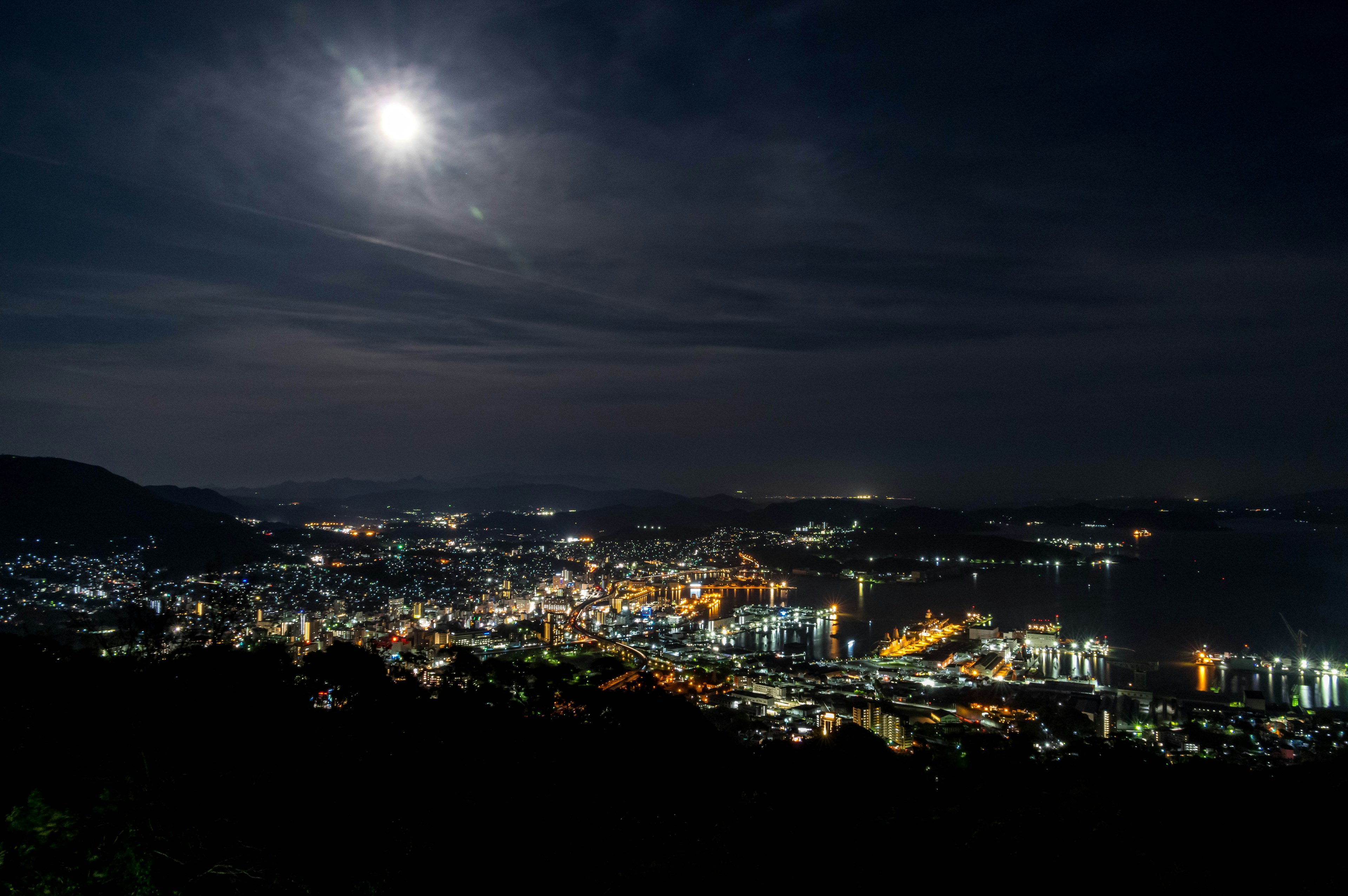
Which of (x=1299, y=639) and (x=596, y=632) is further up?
(x=1299, y=639)

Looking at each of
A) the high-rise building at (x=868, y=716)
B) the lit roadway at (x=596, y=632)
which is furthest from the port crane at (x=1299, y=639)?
the lit roadway at (x=596, y=632)

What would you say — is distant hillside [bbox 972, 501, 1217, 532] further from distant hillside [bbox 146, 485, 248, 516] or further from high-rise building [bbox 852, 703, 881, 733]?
distant hillside [bbox 146, 485, 248, 516]

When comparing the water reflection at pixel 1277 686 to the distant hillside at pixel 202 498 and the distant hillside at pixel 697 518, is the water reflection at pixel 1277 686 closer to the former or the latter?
the distant hillside at pixel 697 518

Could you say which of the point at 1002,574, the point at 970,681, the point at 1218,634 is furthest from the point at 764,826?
the point at 1002,574

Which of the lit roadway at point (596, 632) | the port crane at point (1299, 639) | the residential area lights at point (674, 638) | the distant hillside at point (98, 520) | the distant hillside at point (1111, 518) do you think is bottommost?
the lit roadway at point (596, 632)

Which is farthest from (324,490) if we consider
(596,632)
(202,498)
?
(596,632)

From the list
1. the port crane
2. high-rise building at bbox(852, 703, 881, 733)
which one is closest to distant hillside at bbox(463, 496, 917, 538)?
the port crane

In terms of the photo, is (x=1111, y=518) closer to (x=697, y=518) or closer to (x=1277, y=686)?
(x=697, y=518)
